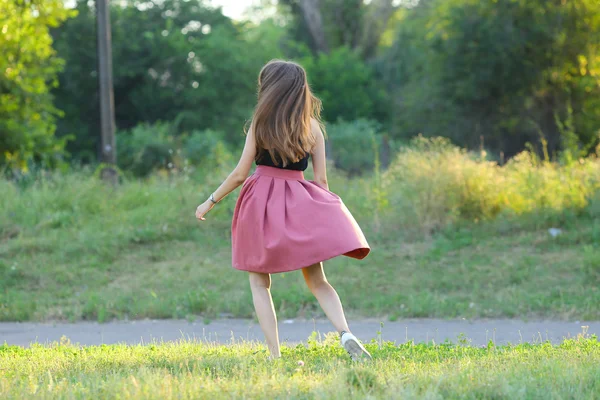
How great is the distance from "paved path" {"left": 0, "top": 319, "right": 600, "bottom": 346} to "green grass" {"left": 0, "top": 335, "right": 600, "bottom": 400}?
1.62 m

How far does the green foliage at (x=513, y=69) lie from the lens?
2748cm

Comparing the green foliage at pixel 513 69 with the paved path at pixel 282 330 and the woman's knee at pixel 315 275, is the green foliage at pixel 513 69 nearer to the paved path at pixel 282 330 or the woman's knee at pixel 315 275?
the paved path at pixel 282 330

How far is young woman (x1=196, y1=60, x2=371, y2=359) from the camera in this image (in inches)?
194

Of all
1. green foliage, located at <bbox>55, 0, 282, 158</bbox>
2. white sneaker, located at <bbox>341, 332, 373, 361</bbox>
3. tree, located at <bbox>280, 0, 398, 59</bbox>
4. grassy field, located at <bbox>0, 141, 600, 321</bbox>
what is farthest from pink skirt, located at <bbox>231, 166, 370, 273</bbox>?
tree, located at <bbox>280, 0, 398, 59</bbox>

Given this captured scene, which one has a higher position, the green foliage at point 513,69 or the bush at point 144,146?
the green foliage at point 513,69

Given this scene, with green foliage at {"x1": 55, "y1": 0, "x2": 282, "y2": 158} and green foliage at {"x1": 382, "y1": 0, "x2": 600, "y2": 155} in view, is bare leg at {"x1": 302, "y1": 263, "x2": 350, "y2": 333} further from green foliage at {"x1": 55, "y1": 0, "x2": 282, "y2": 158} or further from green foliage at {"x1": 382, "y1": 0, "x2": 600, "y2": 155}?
green foliage at {"x1": 55, "y1": 0, "x2": 282, "y2": 158}

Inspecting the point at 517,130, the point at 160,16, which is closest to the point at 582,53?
the point at 517,130

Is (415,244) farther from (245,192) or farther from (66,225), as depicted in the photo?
(245,192)

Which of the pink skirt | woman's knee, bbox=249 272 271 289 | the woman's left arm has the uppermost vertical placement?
the woman's left arm

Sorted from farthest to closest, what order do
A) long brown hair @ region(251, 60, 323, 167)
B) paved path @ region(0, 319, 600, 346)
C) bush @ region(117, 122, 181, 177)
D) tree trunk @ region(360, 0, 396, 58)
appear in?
1. tree trunk @ region(360, 0, 396, 58)
2. bush @ region(117, 122, 181, 177)
3. paved path @ region(0, 319, 600, 346)
4. long brown hair @ region(251, 60, 323, 167)

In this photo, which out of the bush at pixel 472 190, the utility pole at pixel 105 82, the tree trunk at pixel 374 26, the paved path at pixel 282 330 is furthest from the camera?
the tree trunk at pixel 374 26

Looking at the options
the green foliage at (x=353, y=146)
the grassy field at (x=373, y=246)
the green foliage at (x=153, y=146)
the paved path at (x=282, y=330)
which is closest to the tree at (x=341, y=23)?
the green foliage at (x=353, y=146)

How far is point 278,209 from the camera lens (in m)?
5.00

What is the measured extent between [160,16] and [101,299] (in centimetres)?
2737
